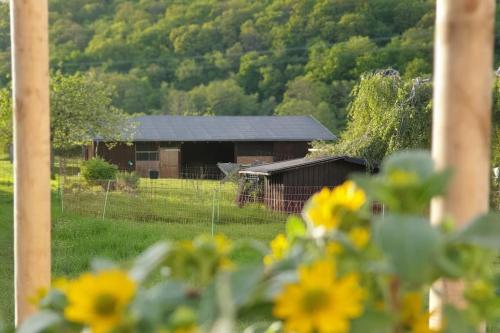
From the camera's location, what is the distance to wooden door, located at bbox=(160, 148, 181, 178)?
21312mm

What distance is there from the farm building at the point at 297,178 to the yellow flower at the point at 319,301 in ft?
33.3

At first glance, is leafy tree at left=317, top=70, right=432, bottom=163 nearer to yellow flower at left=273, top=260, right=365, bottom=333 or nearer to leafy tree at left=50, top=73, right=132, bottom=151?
leafy tree at left=50, top=73, right=132, bottom=151

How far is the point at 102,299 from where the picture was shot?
0.45 m

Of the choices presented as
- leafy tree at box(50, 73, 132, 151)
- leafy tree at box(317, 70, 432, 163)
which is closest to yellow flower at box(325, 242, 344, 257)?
leafy tree at box(317, 70, 432, 163)

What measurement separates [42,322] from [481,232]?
13.2 inches

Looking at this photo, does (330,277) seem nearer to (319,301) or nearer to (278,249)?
(319,301)

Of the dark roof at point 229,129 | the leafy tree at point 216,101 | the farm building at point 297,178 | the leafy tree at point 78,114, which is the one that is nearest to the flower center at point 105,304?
the farm building at point 297,178

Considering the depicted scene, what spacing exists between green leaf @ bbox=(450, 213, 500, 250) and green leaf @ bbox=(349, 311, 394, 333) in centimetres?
8

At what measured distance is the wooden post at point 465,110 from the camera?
70 centimetres

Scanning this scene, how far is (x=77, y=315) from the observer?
45 centimetres

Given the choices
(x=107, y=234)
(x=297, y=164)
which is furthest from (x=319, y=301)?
A: (x=297, y=164)

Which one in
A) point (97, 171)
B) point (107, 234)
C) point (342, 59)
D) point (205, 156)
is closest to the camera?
point (107, 234)

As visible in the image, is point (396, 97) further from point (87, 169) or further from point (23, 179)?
point (23, 179)

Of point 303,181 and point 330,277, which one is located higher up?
point 330,277
